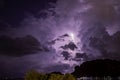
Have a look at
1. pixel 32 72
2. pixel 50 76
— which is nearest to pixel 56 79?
pixel 50 76

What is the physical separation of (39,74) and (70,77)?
848 cm

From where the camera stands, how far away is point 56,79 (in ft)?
259

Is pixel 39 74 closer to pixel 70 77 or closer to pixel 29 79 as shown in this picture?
pixel 29 79

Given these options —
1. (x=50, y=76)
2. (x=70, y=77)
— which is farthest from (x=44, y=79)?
(x=70, y=77)

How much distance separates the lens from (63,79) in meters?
80.2

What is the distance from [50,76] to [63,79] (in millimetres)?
3766

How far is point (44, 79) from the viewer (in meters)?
78.5

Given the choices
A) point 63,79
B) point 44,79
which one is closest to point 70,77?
point 63,79

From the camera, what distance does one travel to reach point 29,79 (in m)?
78.8

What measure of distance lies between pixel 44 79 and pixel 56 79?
3.20 meters

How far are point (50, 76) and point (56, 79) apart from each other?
1781 mm

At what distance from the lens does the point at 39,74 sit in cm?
7950

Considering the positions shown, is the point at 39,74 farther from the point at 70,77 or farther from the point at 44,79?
the point at 70,77

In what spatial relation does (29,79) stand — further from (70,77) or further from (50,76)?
(70,77)
